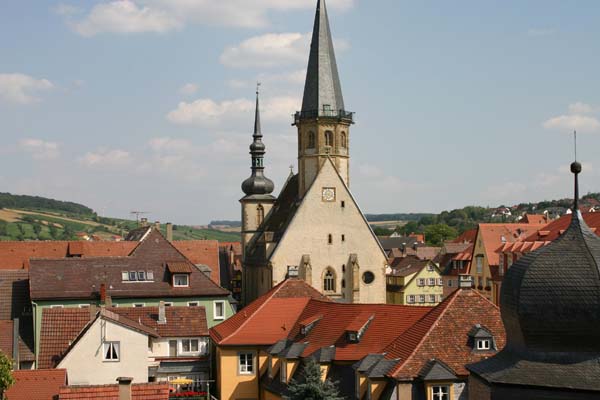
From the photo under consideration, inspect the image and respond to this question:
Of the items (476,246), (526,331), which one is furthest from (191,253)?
(526,331)

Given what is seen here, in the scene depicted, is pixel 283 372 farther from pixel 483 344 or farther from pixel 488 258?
pixel 488 258

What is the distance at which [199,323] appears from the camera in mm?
46438

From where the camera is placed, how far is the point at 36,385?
32.4m

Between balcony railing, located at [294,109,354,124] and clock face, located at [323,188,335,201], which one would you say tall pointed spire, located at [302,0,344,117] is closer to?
balcony railing, located at [294,109,354,124]

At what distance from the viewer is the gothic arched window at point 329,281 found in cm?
6981

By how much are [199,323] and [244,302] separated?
1256 inches

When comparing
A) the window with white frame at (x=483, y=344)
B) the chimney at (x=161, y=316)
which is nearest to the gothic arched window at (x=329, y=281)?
the chimney at (x=161, y=316)

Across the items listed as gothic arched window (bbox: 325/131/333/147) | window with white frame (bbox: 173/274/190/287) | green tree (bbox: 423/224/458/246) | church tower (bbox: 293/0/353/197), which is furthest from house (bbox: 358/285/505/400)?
green tree (bbox: 423/224/458/246)

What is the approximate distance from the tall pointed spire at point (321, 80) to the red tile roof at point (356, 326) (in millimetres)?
35173

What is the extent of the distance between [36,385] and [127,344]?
7003 mm

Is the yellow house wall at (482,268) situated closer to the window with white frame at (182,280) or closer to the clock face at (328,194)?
the clock face at (328,194)

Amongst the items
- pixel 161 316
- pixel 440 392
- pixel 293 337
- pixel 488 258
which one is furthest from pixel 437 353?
pixel 488 258

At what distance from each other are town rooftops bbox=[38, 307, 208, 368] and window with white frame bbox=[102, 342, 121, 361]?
0.95 metres

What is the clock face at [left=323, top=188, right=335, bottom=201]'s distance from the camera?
70.1 m
